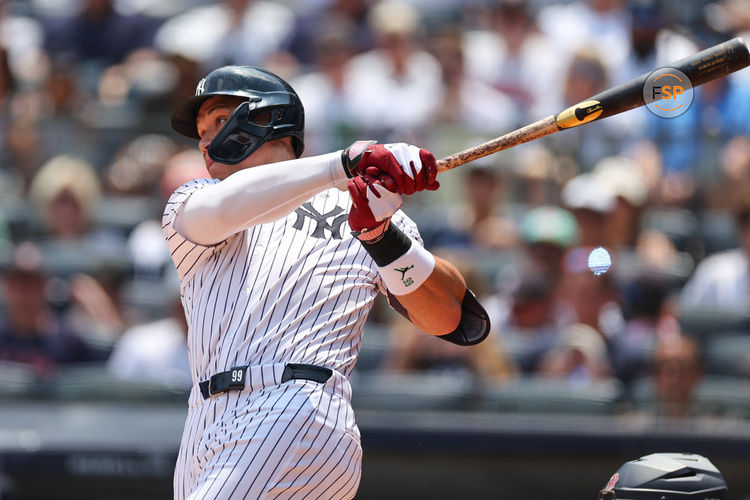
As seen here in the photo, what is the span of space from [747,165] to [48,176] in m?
4.41

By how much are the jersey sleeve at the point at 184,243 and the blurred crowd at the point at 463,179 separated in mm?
2901

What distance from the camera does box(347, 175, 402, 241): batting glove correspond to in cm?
281

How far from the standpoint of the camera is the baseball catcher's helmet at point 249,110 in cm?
309

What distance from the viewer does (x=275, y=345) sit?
2906mm

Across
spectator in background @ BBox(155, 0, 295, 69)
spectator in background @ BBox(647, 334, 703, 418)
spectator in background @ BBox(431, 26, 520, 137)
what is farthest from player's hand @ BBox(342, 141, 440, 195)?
spectator in background @ BBox(155, 0, 295, 69)

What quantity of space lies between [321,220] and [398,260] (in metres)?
0.30

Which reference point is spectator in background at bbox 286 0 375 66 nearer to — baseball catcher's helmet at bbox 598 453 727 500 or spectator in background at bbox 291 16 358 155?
spectator in background at bbox 291 16 358 155

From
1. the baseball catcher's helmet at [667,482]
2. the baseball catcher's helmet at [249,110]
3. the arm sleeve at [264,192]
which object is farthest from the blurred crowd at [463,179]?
the arm sleeve at [264,192]

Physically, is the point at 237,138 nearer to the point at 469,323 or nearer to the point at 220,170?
the point at 220,170

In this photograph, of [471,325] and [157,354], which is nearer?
[471,325]

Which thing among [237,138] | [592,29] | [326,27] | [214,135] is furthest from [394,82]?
[237,138]

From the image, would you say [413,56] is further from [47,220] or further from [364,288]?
[364,288]

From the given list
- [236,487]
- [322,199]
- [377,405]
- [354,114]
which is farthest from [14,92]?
[236,487]

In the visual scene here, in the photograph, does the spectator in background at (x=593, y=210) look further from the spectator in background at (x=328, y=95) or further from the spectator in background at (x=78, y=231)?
the spectator in background at (x=78, y=231)
